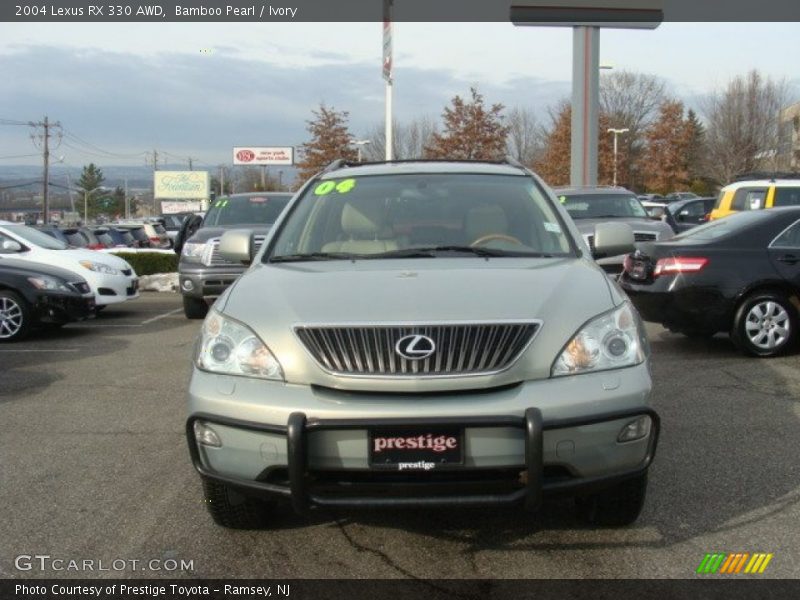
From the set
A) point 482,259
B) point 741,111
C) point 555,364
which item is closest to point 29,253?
point 482,259

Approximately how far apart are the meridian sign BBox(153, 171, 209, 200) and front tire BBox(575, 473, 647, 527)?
75.6 meters

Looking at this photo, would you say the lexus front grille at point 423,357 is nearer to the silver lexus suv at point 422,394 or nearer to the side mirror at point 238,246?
the silver lexus suv at point 422,394

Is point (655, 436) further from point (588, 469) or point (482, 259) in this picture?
point (482, 259)

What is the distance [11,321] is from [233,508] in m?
7.60

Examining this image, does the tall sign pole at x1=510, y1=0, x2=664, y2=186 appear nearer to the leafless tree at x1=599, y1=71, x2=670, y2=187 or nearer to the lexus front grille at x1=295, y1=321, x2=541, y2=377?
the lexus front grille at x1=295, y1=321, x2=541, y2=377

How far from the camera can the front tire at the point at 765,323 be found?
8.00 metres

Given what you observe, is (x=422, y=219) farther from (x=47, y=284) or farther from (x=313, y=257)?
(x=47, y=284)

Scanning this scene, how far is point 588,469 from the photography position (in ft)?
10.4

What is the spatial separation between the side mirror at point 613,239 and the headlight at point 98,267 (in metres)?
9.14

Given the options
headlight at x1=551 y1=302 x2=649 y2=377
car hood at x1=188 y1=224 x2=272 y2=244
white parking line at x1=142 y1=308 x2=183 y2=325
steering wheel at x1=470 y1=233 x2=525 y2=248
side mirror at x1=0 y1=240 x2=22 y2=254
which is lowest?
white parking line at x1=142 y1=308 x2=183 y2=325

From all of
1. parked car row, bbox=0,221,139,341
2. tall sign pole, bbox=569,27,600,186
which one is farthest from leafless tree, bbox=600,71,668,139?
parked car row, bbox=0,221,139,341

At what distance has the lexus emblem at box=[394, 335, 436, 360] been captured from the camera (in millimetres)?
3141

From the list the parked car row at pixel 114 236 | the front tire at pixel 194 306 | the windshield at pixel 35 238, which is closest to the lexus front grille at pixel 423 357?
the front tire at pixel 194 306

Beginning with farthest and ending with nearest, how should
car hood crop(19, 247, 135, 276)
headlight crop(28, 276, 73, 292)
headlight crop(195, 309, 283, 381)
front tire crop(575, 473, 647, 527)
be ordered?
car hood crop(19, 247, 135, 276)
headlight crop(28, 276, 73, 292)
front tire crop(575, 473, 647, 527)
headlight crop(195, 309, 283, 381)
